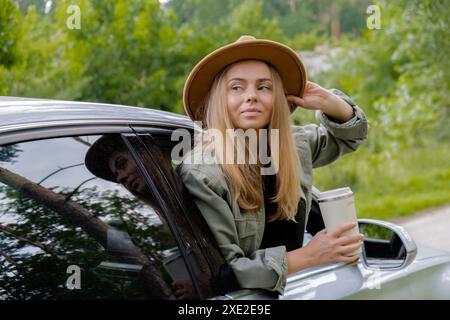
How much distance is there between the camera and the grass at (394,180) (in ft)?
26.2

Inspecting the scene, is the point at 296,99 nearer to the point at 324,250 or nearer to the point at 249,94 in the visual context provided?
the point at 249,94

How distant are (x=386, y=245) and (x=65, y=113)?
1.79m

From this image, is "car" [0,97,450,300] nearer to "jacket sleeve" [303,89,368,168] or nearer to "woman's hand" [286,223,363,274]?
"woman's hand" [286,223,363,274]

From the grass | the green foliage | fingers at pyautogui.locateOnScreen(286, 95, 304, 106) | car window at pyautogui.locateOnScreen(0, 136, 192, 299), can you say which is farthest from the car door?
the green foliage

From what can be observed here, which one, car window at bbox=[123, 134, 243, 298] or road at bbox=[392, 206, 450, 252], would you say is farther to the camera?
road at bbox=[392, 206, 450, 252]

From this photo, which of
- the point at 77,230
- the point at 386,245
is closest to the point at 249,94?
the point at 77,230

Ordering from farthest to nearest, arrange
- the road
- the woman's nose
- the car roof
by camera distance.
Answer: the road → the woman's nose → the car roof

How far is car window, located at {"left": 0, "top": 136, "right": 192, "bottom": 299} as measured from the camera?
1.56 m

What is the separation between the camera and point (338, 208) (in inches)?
85.0

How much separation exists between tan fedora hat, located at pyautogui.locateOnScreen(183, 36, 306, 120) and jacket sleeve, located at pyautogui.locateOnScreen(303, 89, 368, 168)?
0.18m

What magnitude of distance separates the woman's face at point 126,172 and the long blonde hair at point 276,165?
0.35 meters

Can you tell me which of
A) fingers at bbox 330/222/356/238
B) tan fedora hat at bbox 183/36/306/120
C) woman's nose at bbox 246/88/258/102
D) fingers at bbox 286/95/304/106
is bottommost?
fingers at bbox 330/222/356/238

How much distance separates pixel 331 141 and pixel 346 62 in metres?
12.2
